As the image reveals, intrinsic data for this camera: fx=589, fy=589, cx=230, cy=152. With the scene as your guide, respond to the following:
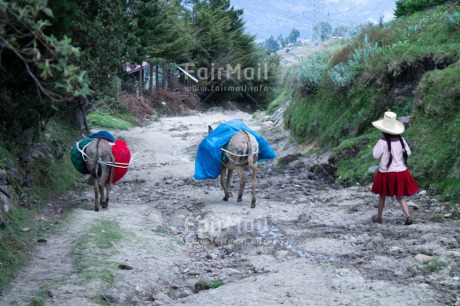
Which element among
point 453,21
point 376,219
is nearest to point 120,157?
point 376,219

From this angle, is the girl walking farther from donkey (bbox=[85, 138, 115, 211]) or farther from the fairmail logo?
the fairmail logo

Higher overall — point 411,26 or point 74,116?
point 411,26

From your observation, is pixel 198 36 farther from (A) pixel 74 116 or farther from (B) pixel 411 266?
(B) pixel 411 266

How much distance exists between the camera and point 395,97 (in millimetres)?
15609

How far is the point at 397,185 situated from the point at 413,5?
14.1m

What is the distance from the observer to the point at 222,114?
49.3m

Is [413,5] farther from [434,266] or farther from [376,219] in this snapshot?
[434,266]

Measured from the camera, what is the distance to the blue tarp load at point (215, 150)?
43.8ft

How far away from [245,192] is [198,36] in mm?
37851

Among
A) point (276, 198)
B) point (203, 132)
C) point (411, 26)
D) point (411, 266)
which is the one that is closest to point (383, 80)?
point (411, 26)

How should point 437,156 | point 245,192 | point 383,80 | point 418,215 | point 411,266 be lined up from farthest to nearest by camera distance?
point 383,80, point 245,192, point 437,156, point 418,215, point 411,266

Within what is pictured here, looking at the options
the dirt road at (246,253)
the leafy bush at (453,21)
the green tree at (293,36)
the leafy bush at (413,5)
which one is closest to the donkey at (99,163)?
the dirt road at (246,253)

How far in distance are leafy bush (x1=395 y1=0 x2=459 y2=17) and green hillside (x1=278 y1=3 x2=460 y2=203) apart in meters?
0.44

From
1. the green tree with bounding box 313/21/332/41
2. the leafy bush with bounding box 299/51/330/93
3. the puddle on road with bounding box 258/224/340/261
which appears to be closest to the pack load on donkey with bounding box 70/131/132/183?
the puddle on road with bounding box 258/224/340/261
